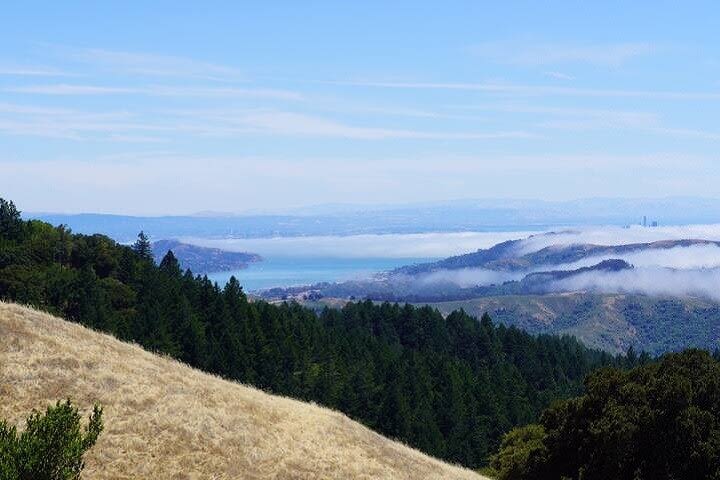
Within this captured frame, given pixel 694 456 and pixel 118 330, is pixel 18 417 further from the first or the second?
pixel 118 330

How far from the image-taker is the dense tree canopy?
118ft

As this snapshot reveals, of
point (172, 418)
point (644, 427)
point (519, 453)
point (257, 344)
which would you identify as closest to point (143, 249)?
point (257, 344)

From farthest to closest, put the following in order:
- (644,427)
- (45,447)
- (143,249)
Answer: (143,249)
(644,427)
(45,447)

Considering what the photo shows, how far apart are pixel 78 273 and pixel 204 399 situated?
260 ft

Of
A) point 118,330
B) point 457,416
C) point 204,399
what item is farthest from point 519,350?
point 204,399

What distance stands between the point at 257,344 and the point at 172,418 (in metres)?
81.7

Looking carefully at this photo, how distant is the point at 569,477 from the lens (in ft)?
131

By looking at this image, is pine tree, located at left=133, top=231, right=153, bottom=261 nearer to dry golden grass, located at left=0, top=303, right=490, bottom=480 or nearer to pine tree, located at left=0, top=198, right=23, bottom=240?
pine tree, located at left=0, top=198, right=23, bottom=240

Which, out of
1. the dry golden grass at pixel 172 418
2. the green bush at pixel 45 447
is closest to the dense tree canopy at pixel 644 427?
the dry golden grass at pixel 172 418

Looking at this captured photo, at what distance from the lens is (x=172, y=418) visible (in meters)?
29.2

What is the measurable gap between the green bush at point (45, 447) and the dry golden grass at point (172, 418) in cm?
875

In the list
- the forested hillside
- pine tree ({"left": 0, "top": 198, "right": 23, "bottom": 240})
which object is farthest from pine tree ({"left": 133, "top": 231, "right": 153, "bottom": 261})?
pine tree ({"left": 0, "top": 198, "right": 23, "bottom": 240})

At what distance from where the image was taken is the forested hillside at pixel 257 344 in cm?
9856

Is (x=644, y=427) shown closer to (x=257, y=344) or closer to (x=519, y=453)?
(x=519, y=453)
